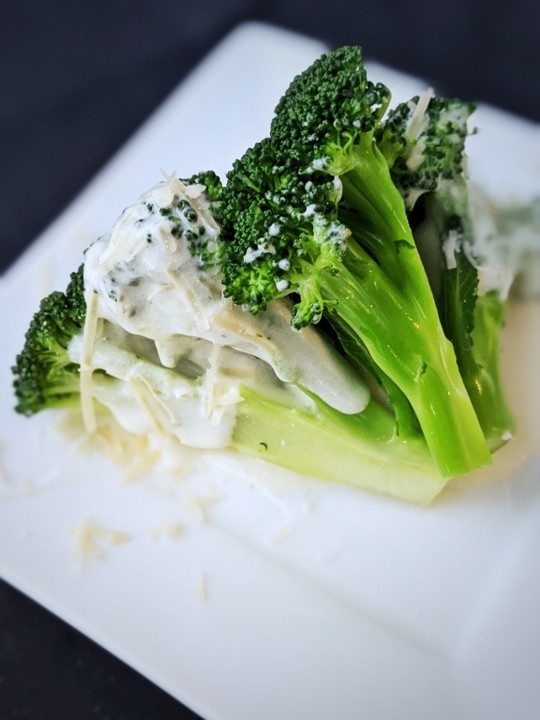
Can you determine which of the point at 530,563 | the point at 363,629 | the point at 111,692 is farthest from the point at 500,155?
the point at 111,692

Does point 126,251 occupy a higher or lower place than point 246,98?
lower

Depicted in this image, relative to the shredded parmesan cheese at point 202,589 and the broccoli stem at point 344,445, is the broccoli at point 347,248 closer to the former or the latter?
the broccoli stem at point 344,445

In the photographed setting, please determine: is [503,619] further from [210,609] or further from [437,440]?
[210,609]

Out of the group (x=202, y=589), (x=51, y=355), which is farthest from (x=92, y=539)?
(x=51, y=355)

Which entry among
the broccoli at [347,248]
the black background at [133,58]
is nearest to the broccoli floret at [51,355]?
the broccoli at [347,248]

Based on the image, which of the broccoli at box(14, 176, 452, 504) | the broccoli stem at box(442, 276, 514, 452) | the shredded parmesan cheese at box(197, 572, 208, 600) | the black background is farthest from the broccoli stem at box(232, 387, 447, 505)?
the black background
